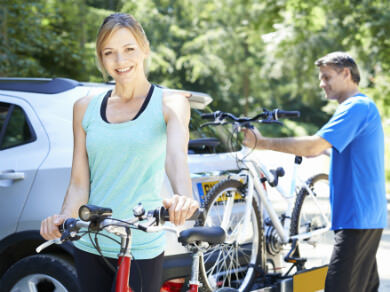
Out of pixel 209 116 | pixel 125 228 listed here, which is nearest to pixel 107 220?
pixel 125 228

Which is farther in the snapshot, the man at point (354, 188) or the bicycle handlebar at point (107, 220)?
the man at point (354, 188)

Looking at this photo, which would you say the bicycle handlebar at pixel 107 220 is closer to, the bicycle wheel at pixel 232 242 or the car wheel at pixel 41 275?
the car wheel at pixel 41 275

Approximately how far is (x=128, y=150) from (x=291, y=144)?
1923 mm

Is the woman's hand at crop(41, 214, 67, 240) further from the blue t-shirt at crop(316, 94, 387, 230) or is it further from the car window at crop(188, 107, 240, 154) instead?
the blue t-shirt at crop(316, 94, 387, 230)

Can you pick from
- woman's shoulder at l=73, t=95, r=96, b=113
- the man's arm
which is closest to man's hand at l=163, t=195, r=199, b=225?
woman's shoulder at l=73, t=95, r=96, b=113

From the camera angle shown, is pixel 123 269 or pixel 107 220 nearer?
pixel 107 220

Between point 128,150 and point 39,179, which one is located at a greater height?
point 128,150

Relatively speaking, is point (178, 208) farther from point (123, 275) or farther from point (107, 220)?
point (123, 275)

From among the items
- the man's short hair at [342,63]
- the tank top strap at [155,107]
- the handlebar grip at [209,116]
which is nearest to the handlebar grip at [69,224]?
the tank top strap at [155,107]

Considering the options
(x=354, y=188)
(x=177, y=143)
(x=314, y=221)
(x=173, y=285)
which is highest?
(x=177, y=143)

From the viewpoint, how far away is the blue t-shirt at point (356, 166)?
4031 millimetres

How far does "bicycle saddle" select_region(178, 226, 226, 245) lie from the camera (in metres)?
2.29

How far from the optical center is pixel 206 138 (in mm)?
4570

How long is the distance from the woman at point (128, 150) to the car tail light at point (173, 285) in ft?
3.78
